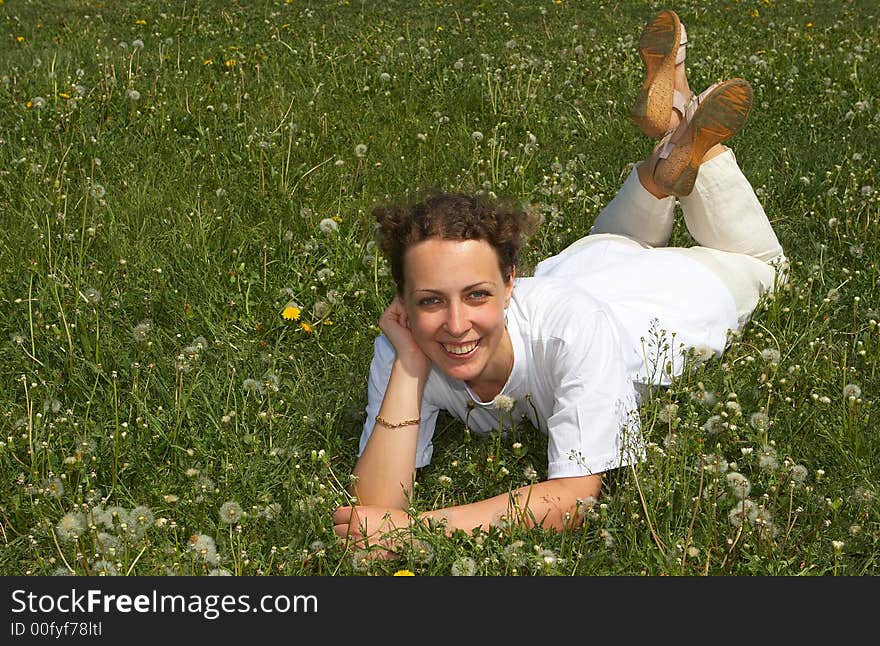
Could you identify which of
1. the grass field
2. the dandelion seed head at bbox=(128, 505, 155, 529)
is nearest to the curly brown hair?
the grass field

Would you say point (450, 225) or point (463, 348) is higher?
point (450, 225)

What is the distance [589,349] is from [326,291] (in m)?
1.90

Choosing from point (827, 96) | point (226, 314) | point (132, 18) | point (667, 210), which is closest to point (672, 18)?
point (667, 210)

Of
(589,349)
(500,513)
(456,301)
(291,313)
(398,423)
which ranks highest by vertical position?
(291,313)

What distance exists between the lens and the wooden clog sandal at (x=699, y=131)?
461cm

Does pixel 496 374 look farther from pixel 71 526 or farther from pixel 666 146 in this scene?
pixel 666 146

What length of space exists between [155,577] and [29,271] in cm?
248

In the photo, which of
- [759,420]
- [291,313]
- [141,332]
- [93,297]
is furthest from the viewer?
[291,313]

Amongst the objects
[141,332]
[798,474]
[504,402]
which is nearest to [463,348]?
[504,402]

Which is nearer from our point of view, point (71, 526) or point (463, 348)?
point (71, 526)

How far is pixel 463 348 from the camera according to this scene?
3648 mm

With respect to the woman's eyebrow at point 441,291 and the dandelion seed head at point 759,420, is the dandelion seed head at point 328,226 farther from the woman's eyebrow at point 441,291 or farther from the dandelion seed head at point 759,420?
the dandelion seed head at point 759,420

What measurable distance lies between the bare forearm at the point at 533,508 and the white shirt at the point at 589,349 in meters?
0.05

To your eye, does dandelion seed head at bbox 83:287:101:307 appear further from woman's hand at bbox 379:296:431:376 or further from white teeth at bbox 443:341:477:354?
white teeth at bbox 443:341:477:354
